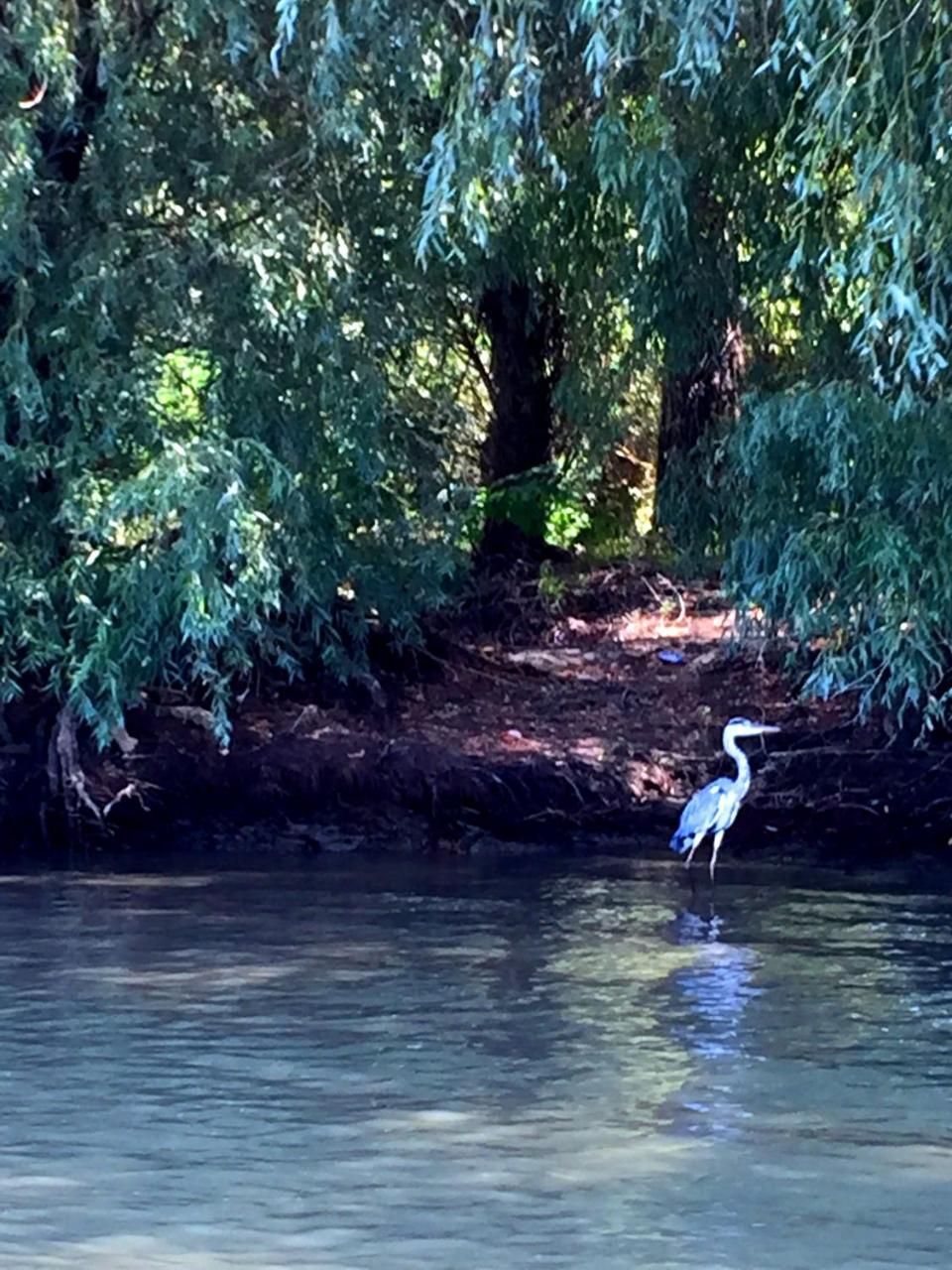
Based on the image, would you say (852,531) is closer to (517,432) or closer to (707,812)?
(707,812)

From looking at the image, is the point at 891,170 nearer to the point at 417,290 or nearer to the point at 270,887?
A: the point at 417,290

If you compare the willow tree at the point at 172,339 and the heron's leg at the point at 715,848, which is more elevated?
the willow tree at the point at 172,339

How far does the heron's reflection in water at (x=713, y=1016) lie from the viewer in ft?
30.1

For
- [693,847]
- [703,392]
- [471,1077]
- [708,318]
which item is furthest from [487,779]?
[471,1077]

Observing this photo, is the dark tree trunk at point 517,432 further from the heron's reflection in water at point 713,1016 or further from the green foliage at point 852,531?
the heron's reflection in water at point 713,1016

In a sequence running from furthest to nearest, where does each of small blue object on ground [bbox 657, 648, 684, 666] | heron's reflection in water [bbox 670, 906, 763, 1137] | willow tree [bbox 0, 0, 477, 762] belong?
small blue object on ground [bbox 657, 648, 684, 666]
willow tree [bbox 0, 0, 477, 762]
heron's reflection in water [bbox 670, 906, 763, 1137]

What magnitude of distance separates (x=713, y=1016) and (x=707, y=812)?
3.82 m

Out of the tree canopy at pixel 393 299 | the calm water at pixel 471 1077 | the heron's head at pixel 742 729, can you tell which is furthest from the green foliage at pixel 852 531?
the heron's head at pixel 742 729

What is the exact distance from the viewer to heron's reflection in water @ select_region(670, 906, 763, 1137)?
9188 millimetres

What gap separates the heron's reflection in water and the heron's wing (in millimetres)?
849

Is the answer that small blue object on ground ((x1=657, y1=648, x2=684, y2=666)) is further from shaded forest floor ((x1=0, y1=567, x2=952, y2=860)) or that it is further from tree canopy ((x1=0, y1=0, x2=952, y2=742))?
tree canopy ((x1=0, y1=0, x2=952, y2=742))

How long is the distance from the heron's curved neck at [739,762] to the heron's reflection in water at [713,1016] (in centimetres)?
116

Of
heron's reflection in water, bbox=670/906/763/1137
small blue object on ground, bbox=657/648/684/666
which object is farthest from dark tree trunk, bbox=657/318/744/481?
heron's reflection in water, bbox=670/906/763/1137

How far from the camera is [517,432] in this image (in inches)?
814
